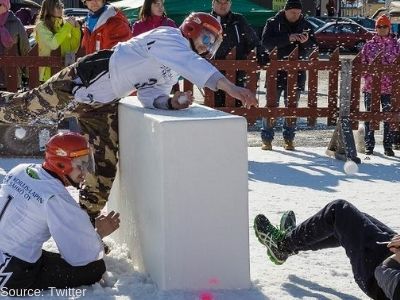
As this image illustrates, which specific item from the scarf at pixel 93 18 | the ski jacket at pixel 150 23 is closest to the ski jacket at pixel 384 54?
the ski jacket at pixel 150 23

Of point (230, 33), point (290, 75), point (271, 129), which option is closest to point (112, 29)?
point (230, 33)

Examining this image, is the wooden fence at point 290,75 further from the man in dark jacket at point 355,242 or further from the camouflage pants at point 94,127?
the man in dark jacket at point 355,242

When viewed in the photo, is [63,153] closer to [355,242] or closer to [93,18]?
[355,242]

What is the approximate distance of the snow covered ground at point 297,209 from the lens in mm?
4285

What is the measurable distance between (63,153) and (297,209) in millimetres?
2854

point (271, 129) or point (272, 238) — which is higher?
→ point (272, 238)

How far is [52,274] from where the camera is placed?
4.19 meters

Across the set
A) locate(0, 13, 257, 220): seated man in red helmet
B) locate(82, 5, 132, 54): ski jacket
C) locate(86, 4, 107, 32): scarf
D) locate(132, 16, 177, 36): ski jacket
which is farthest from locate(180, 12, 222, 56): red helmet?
locate(132, 16, 177, 36): ski jacket

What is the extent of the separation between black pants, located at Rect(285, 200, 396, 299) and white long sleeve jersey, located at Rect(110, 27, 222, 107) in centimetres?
92

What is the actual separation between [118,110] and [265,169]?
11.6 ft

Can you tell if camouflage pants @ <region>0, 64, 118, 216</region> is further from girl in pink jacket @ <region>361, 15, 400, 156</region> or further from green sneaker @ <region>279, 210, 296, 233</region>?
girl in pink jacket @ <region>361, 15, 400, 156</region>

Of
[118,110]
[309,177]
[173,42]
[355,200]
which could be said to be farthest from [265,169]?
[173,42]

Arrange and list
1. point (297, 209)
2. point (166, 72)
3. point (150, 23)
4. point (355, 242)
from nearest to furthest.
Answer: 1. point (355, 242)
2. point (166, 72)
3. point (297, 209)
4. point (150, 23)

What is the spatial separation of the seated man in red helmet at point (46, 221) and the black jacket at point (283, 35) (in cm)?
573
